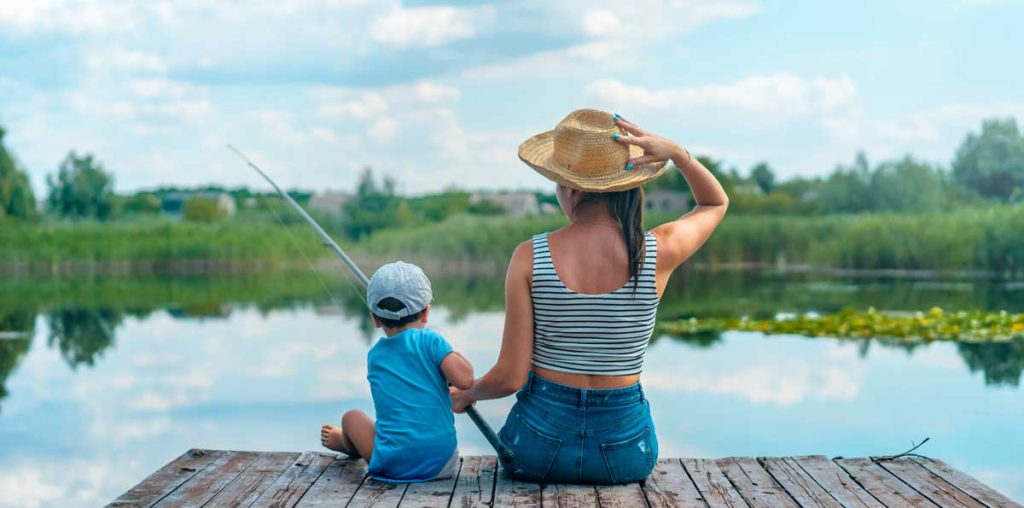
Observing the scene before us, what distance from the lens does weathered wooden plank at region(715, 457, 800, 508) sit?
2.47 metres

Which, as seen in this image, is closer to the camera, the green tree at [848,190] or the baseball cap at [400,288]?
the baseball cap at [400,288]

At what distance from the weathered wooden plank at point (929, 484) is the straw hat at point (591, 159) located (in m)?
1.00

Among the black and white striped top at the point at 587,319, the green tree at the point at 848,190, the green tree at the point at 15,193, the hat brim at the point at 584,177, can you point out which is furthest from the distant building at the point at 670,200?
the black and white striped top at the point at 587,319

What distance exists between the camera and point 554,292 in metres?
2.40

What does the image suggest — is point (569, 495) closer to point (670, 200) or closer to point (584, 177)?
point (584, 177)

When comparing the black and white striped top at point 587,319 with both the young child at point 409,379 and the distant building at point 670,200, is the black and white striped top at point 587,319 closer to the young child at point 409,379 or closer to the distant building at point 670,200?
the young child at point 409,379

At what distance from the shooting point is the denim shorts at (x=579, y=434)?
245cm

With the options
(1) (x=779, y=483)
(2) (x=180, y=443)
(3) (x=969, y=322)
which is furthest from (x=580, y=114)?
(3) (x=969, y=322)

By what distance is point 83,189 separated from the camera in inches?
1101

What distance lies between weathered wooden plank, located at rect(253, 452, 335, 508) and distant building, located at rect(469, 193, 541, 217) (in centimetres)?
1980

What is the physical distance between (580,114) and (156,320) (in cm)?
1010

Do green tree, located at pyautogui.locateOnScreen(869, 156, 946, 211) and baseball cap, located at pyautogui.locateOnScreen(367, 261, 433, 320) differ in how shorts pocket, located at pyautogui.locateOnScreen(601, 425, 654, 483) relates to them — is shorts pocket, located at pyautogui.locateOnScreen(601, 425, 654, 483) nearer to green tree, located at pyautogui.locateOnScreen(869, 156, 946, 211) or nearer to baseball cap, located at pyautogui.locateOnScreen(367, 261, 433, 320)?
baseball cap, located at pyautogui.locateOnScreen(367, 261, 433, 320)

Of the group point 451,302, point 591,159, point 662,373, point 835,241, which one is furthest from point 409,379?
point 835,241

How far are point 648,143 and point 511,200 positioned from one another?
2236cm
